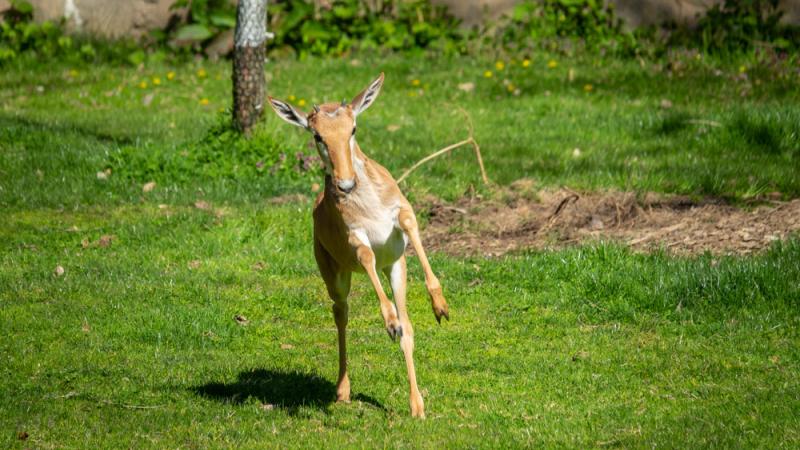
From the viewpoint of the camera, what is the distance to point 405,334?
6891 millimetres

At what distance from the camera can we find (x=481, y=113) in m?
14.9

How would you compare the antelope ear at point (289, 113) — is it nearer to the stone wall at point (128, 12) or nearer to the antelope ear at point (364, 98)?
the antelope ear at point (364, 98)

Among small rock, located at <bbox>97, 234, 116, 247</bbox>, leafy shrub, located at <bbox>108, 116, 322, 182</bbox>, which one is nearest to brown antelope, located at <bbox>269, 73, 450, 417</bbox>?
small rock, located at <bbox>97, 234, 116, 247</bbox>

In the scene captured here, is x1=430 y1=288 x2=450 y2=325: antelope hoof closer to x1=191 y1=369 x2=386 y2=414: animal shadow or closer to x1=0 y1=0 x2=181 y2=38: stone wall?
x1=191 y1=369 x2=386 y2=414: animal shadow

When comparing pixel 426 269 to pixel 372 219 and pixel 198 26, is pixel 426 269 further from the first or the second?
pixel 198 26

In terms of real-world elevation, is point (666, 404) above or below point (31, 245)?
above

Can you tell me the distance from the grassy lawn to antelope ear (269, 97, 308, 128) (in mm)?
1713

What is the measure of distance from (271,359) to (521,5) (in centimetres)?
1081

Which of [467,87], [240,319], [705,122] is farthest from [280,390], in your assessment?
[467,87]

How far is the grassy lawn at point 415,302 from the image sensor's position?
6730 mm

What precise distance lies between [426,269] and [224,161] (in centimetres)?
632

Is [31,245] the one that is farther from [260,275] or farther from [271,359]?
[271,359]

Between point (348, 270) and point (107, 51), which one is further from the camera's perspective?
point (107, 51)

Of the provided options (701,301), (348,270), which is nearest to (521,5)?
(701,301)
